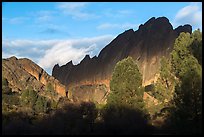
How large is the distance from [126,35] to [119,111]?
12167cm

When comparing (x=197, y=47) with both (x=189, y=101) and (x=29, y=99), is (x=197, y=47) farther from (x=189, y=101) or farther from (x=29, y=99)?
(x=29, y=99)

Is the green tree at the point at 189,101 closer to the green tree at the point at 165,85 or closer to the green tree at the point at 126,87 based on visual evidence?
the green tree at the point at 126,87

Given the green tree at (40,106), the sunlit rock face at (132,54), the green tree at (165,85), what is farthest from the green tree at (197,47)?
the sunlit rock face at (132,54)

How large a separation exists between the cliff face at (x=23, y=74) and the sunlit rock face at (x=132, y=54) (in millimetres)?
15884

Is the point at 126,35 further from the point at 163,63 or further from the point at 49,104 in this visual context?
the point at 163,63

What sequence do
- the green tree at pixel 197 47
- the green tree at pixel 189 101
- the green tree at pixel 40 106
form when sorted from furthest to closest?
1. the green tree at pixel 40 106
2. the green tree at pixel 197 47
3. the green tree at pixel 189 101

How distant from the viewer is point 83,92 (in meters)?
133

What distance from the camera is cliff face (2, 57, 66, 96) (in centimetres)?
9341

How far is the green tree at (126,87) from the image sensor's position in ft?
121

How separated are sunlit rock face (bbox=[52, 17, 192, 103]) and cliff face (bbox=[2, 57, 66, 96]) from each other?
52.1ft

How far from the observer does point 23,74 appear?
4154 inches

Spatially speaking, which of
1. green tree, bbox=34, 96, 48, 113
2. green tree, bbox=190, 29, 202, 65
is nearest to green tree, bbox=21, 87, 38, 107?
green tree, bbox=34, 96, 48, 113

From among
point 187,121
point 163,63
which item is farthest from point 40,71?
point 187,121

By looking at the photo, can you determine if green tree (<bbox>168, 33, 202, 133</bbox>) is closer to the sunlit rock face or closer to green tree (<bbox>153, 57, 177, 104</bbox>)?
green tree (<bbox>153, 57, 177, 104</bbox>)
